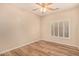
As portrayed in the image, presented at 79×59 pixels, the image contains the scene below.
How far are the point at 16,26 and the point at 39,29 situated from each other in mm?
399

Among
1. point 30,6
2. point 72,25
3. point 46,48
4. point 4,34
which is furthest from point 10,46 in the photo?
point 72,25

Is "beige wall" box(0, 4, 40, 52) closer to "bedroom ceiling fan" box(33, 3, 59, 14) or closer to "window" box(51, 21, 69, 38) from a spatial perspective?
"bedroom ceiling fan" box(33, 3, 59, 14)

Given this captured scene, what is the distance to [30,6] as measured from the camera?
60.5 inches

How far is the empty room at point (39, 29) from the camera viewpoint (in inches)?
58.2

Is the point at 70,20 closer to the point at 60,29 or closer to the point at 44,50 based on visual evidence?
the point at 60,29

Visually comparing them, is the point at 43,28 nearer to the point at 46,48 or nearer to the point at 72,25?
the point at 46,48

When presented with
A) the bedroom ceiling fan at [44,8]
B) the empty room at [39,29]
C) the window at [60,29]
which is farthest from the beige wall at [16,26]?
the window at [60,29]

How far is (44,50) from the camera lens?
60.6 inches

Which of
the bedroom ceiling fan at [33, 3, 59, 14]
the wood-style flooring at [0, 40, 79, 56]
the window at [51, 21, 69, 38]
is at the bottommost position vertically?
the wood-style flooring at [0, 40, 79, 56]

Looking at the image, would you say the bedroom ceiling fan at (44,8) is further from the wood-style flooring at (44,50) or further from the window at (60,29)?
the wood-style flooring at (44,50)

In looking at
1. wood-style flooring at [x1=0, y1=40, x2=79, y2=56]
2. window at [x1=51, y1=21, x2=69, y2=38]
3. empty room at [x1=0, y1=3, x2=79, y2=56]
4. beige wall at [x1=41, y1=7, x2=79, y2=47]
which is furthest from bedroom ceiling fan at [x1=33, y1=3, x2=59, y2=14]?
wood-style flooring at [x1=0, y1=40, x2=79, y2=56]

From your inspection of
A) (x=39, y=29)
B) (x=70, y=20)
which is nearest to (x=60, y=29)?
(x=70, y=20)

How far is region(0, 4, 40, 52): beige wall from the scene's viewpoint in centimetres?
148

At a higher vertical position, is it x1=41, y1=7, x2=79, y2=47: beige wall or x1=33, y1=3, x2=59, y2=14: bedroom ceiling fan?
x1=33, y1=3, x2=59, y2=14: bedroom ceiling fan
